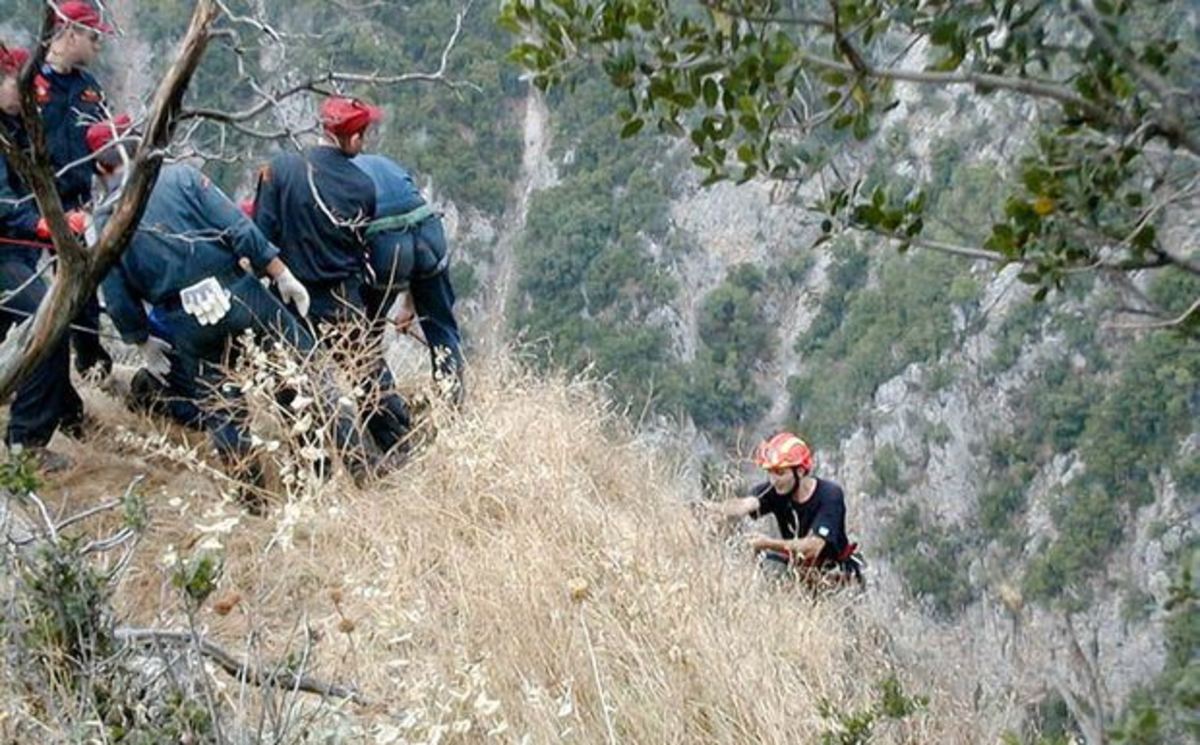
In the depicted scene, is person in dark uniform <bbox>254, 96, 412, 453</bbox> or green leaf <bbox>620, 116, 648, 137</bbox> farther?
person in dark uniform <bbox>254, 96, 412, 453</bbox>

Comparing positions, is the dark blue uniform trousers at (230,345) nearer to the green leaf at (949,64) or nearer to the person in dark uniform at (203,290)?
the person in dark uniform at (203,290)

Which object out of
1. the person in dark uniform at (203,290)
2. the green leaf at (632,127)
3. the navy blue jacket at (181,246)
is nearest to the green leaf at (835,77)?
the green leaf at (632,127)

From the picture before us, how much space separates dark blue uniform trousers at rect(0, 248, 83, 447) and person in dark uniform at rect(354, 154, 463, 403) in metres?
1.16

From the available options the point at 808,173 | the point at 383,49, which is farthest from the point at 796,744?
the point at 383,49

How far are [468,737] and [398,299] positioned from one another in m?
3.21

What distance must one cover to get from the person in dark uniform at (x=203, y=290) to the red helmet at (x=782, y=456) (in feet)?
6.06

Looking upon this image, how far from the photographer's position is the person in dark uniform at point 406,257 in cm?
628

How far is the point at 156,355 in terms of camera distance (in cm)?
592

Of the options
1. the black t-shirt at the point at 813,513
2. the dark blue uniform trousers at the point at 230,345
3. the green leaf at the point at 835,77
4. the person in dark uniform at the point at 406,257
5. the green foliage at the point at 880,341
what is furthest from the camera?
the green foliage at the point at 880,341

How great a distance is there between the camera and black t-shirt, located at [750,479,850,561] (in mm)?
6711

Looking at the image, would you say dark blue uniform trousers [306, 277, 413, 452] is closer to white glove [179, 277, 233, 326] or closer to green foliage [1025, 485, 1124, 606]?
white glove [179, 277, 233, 326]

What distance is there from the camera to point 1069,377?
47312 millimetres

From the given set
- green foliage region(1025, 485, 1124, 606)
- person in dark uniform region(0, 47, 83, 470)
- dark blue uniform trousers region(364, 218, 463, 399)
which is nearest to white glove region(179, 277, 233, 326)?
person in dark uniform region(0, 47, 83, 470)

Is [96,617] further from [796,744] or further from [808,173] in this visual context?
[808,173]
